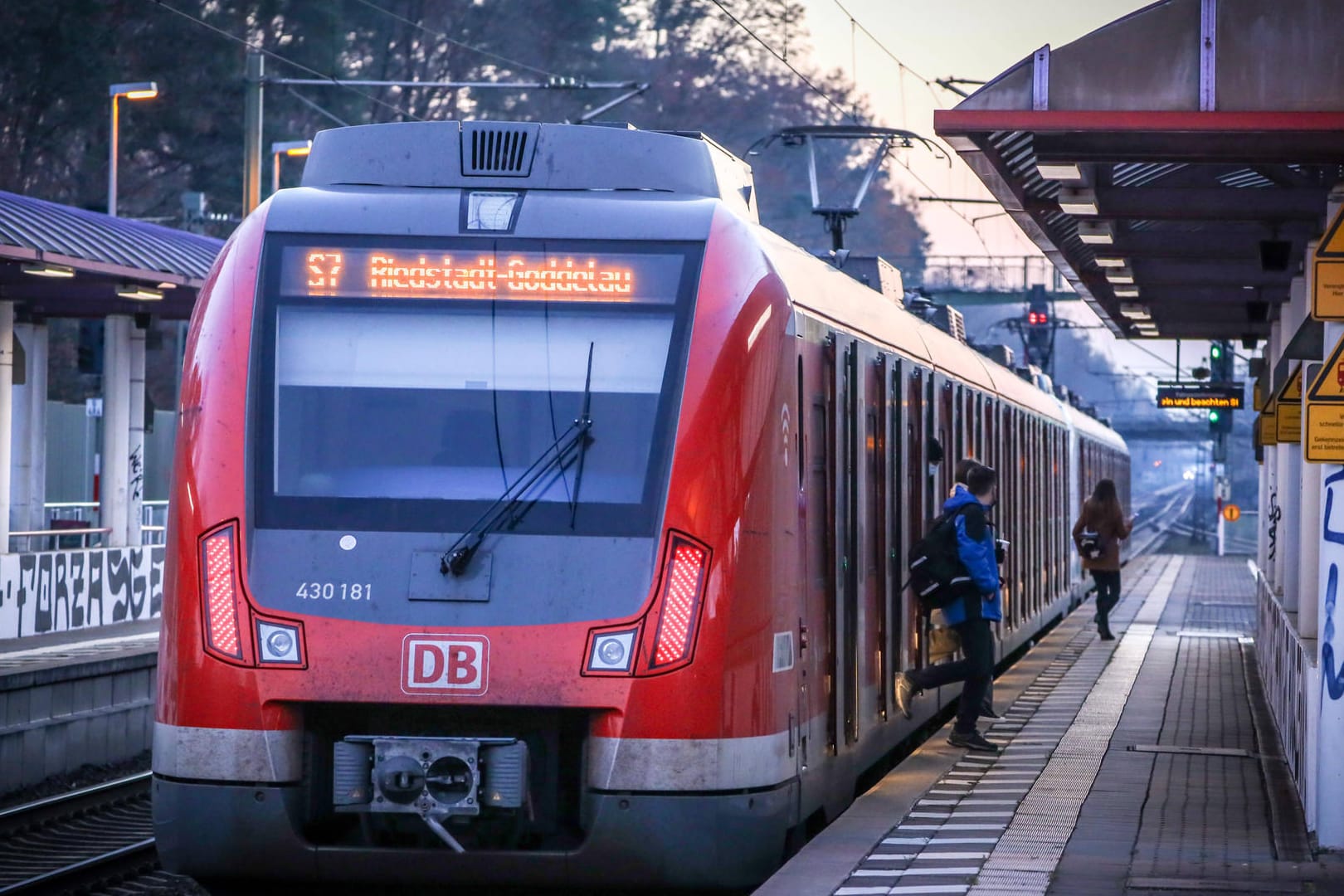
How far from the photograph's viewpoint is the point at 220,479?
8.19 metres

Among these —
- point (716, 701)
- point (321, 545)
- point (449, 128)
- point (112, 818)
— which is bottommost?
point (112, 818)

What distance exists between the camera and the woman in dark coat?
74.3ft

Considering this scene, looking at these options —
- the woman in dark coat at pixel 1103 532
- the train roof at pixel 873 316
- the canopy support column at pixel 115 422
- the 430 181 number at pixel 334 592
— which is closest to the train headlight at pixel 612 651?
the 430 181 number at pixel 334 592

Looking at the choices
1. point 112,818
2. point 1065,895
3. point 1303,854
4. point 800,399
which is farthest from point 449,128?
point 112,818

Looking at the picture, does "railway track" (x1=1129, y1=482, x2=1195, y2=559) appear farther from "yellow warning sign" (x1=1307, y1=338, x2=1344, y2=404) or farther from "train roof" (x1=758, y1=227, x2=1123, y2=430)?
"yellow warning sign" (x1=1307, y1=338, x2=1344, y2=404)

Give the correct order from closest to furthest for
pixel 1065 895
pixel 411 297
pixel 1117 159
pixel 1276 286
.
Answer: pixel 1065 895, pixel 411 297, pixel 1117 159, pixel 1276 286

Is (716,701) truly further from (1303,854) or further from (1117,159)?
(1117,159)

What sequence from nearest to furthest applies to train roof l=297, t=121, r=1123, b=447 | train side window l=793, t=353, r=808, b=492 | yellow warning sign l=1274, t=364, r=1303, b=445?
train side window l=793, t=353, r=808, b=492 < train roof l=297, t=121, r=1123, b=447 < yellow warning sign l=1274, t=364, r=1303, b=445

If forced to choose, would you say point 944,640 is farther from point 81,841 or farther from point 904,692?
point 81,841

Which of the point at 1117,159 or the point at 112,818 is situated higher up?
the point at 1117,159

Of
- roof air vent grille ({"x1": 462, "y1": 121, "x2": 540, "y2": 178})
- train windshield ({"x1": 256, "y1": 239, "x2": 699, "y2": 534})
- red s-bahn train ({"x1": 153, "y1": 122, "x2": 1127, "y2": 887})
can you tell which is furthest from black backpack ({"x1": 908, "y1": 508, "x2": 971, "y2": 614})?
train windshield ({"x1": 256, "y1": 239, "x2": 699, "y2": 534})

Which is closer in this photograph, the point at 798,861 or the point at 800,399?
the point at 798,861

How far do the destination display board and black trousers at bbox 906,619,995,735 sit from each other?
75.4 feet

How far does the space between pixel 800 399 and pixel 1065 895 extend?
91.5 inches
